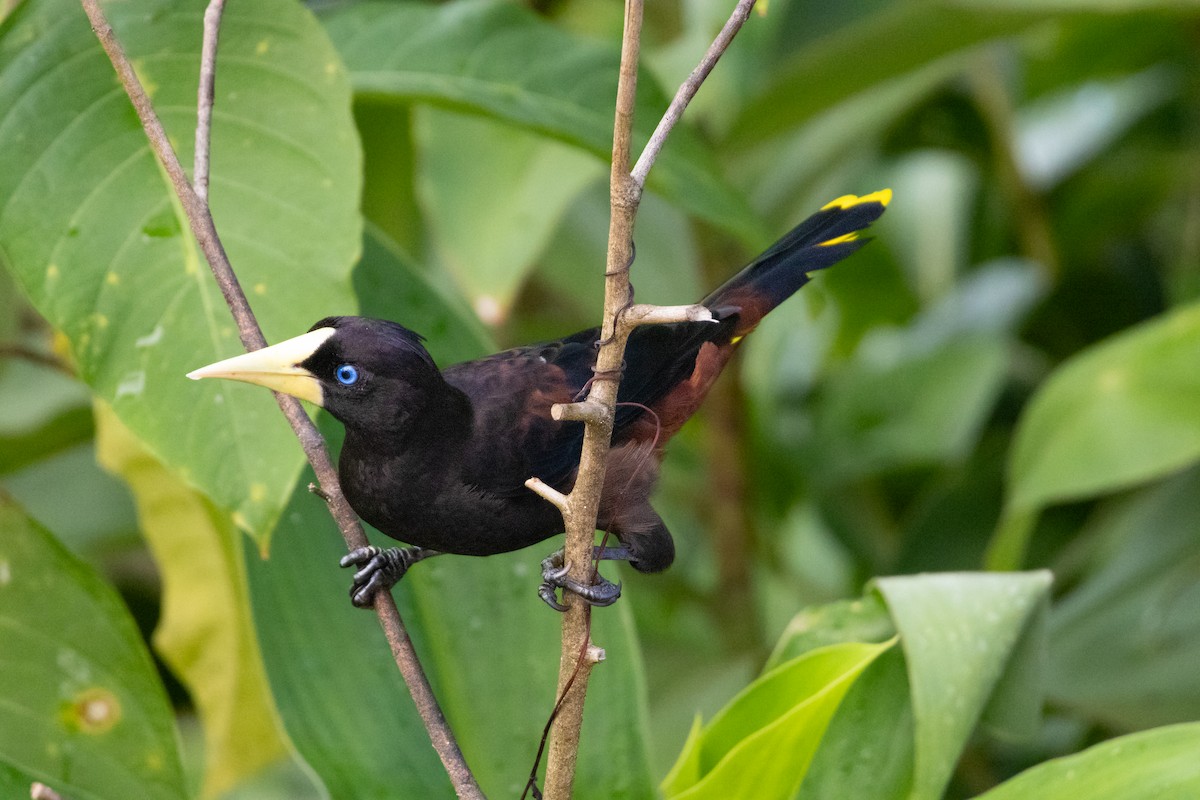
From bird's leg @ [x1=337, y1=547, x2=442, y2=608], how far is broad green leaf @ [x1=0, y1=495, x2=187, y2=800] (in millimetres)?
369

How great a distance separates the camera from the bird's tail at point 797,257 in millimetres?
1021

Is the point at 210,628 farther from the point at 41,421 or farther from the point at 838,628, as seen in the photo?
the point at 838,628

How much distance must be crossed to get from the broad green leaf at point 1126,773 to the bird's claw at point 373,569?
20.6 inches

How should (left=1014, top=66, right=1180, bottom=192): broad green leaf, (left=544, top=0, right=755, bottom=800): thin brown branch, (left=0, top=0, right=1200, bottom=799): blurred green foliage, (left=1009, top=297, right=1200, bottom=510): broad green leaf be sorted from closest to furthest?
1. (left=544, top=0, right=755, bottom=800): thin brown branch
2. (left=0, top=0, right=1200, bottom=799): blurred green foliage
3. (left=1009, top=297, right=1200, bottom=510): broad green leaf
4. (left=1014, top=66, right=1180, bottom=192): broad green leaf

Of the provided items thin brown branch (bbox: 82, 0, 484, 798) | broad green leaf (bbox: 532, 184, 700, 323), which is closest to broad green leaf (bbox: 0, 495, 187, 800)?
thin brown branch (bbox: 82, 0, 484, 798)

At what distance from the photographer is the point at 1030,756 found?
1.79 meters

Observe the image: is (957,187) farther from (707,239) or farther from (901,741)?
(901,741)

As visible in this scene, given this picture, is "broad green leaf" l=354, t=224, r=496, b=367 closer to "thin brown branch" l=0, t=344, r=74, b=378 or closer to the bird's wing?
the bird's wing

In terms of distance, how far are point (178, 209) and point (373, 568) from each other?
332 millimetres

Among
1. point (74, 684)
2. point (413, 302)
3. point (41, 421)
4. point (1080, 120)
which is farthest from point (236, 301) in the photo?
point (1080, 120)

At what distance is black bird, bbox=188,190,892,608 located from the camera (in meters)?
0.85

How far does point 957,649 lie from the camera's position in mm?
1089

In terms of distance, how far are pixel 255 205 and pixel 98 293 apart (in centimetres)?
14

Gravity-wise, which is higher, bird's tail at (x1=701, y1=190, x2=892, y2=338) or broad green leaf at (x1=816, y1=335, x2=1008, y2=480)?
bird's tail at (x1=701, y1=190, x2=892, y2=338)
